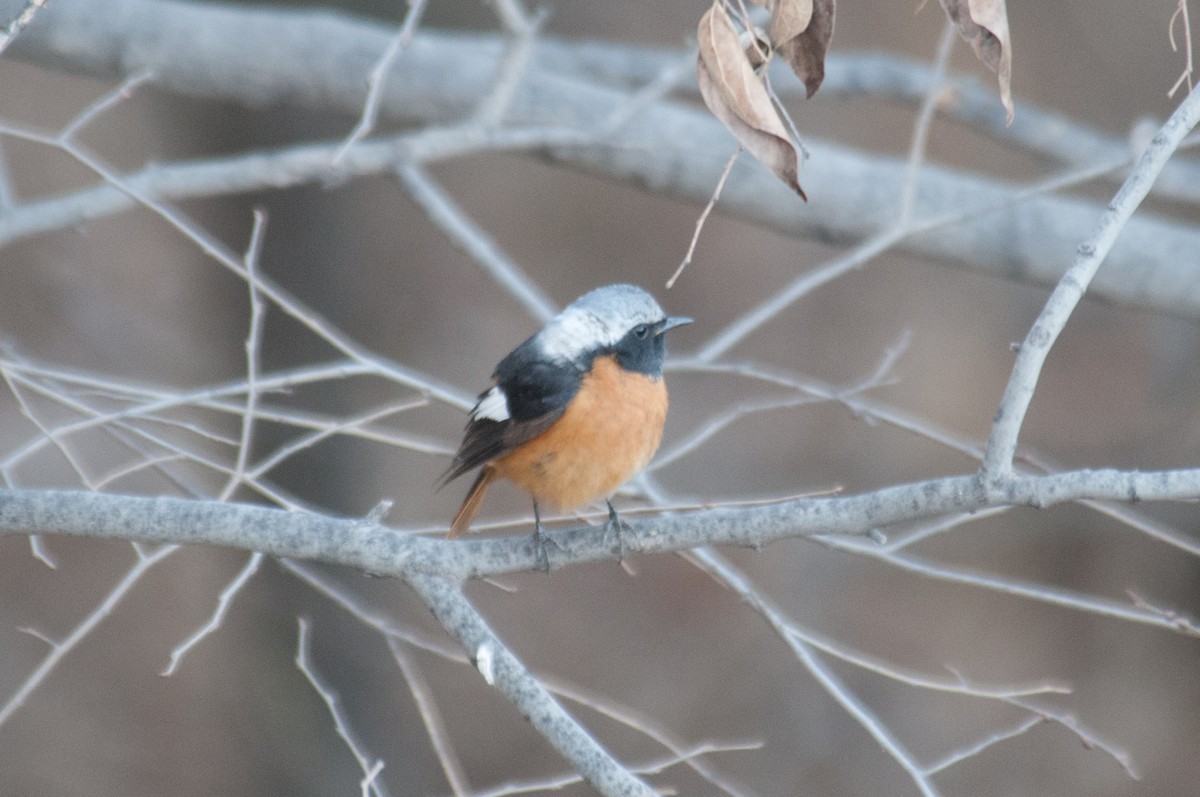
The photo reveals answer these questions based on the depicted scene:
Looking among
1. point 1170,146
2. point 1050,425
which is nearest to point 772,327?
point 1050,425

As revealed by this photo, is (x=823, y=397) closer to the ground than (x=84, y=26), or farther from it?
closer to the ground

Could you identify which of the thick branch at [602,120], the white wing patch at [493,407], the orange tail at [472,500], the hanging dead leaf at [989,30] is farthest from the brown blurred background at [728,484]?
the hanging dead leaf at [989,30]

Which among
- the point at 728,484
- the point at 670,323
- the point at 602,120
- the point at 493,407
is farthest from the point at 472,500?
the point at 728,484

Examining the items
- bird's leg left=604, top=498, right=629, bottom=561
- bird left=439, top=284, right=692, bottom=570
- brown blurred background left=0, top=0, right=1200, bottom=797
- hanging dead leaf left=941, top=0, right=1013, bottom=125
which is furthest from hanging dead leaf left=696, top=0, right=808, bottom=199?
brown blurred background left=0, top=0, right=1200, bottom=797

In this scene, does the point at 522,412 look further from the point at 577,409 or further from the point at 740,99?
the point at 740,99

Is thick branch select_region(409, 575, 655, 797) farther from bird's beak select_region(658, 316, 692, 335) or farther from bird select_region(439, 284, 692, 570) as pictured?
bird's beak select_region(658, 316, 692, 335)

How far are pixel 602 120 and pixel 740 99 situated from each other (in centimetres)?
286

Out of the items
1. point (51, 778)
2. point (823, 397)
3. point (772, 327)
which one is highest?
point (772, 327)

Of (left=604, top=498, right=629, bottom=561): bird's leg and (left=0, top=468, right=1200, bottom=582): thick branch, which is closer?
(left=0, top=468, right=1200, bottom=582): thick branch

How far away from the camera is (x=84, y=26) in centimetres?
473

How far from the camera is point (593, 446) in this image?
11.3ft

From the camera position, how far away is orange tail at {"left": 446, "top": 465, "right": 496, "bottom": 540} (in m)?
3.70

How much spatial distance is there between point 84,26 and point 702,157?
Result: 2.35 m

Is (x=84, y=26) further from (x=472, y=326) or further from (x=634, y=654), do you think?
(x=634, y=654)
